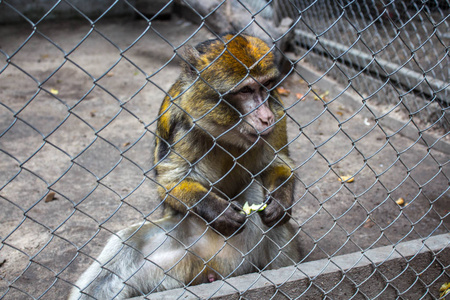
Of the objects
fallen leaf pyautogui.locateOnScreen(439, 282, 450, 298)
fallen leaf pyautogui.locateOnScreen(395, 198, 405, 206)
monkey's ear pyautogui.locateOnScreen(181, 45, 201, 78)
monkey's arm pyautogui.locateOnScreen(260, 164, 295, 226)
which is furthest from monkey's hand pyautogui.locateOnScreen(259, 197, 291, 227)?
fallen leaf pyautogui.locateOnScreen(395, 198, 405, 206)

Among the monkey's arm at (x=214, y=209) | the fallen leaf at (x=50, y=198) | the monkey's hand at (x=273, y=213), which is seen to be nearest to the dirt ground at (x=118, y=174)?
the fallen leaf at (x=50, y=198)

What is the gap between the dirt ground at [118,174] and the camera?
345 cm

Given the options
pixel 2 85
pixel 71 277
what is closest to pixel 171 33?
pixel 2 85

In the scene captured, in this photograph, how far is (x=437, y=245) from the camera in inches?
137

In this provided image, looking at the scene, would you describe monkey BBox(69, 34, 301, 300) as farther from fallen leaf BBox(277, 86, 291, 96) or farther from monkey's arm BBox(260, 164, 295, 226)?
fallen leaf BBox(277, 86, 291, 96)

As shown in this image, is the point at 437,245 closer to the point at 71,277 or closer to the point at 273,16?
the point at 71,277

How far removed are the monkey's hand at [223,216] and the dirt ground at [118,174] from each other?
0.45 m

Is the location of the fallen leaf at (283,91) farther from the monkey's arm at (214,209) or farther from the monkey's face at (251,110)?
the monkey's arm at (214,209)

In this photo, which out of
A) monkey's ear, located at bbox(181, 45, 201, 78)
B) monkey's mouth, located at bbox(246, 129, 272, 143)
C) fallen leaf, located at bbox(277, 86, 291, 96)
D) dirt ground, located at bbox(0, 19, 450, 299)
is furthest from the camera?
fallen leaf, located at bbox(277, 86, 291, 96)

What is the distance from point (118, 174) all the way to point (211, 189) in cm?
263

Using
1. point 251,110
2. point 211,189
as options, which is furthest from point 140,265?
point 251,110

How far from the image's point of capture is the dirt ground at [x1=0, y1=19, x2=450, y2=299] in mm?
3449

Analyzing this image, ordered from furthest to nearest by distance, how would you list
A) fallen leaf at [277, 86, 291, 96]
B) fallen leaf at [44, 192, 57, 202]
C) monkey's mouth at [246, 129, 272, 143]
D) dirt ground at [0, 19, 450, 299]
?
fallen leaf at [277, 86, 291, 96] < fallen leaf at [44, 192, 57, 202] < dirt ground at [0, 19, 450, 299] < monkey's mouth at [246, 129, 272, 143]

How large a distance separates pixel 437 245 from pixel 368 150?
2638 millimetres
